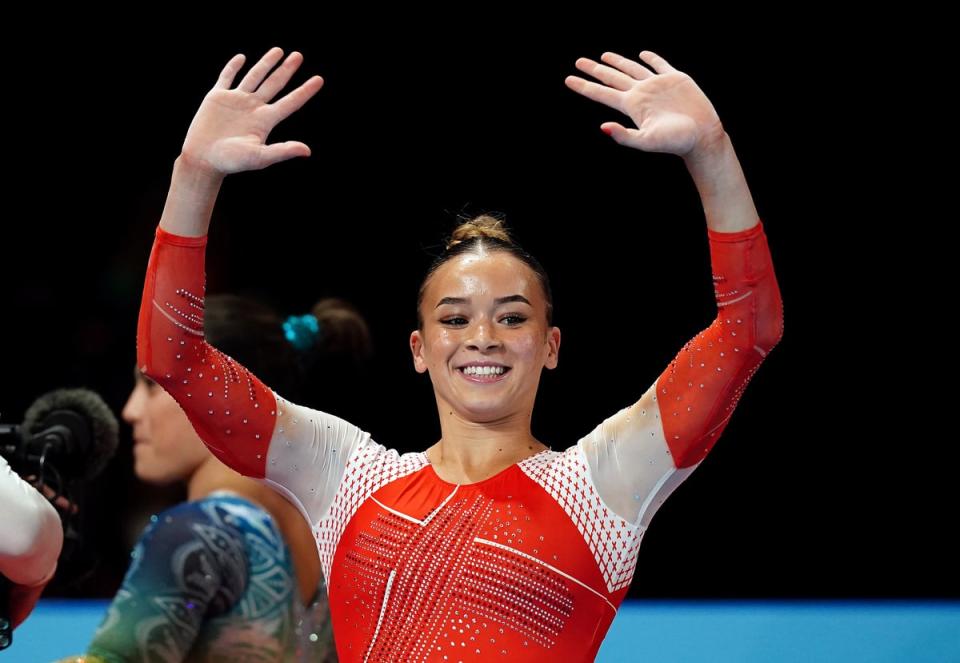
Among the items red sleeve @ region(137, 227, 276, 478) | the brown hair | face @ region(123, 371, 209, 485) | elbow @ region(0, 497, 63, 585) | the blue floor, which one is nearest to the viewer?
elbow @ region(0, 497, 63, 585)

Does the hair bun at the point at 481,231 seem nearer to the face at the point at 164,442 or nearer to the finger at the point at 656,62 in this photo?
the finger at the point at 656,62

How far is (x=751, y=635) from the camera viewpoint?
2.99 meters

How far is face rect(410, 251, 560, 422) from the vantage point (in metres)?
1.84

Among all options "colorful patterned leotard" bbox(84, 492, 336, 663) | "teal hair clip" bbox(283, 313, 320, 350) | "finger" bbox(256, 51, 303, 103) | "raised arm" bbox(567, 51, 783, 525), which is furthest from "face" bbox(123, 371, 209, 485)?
"raised arm" bbox(567, 51, 783, 525)

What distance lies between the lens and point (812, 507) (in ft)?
13.1

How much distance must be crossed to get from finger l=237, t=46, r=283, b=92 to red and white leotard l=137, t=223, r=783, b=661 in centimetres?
25

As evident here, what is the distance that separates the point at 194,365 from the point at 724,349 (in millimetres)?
796

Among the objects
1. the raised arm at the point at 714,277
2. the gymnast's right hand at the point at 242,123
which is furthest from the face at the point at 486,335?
the gymnast's right hand at the point at 242,123

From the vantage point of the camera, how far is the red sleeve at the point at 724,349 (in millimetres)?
1605

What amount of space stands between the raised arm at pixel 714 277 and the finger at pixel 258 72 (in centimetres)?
46

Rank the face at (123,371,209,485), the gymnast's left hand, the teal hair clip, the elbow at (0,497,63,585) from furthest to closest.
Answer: the teal hair clip, the face at (123,371,209,485), the gymnast's left hand, the elbow at (0,497,63,585)

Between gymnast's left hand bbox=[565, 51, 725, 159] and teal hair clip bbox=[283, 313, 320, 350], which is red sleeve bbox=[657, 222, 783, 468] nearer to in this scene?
gymnast's left hand bbox=[565, 51, 725, 159]

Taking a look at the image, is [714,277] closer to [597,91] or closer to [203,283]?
[597,91]

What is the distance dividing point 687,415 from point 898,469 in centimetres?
259
